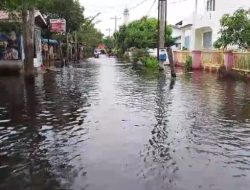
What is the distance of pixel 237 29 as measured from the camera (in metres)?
26.7

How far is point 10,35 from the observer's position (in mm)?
28859

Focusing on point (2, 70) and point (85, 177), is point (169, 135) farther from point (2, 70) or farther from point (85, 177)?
point (2, 70)

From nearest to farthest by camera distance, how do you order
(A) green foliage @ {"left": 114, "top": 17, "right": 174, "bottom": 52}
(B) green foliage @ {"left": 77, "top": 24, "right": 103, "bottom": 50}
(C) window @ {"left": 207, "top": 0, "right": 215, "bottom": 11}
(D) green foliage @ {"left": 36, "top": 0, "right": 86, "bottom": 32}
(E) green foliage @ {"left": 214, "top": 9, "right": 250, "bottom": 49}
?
(E) green foliage @ {"left": 214, "top": 9, "right": 250, "bottom": 49} < (C) window @ {"left": 207, "top": 0, "right": 215, "bottom": 11} < (D) green foliage @ {"left": 36, "top": 0, "right": 86, "bottom": 32} < (A) green foliage @ {"left": 114, "top": 17, "right": 174, "bottom": 52} < (B) green foliage @ {"left": 77, "top": 24, "right": 103, "bottom": 50}

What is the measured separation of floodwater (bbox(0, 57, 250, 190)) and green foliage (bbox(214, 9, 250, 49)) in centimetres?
1218

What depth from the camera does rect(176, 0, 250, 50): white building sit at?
3816 centimetres

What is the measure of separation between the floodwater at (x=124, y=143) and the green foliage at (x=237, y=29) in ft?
40.0

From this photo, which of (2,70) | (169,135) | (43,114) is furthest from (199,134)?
(2,70)

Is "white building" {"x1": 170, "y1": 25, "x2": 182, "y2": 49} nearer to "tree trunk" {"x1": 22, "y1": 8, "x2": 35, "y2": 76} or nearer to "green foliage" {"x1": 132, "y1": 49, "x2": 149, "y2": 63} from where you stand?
"green foliage" {"x1": 132, "y1": 49, "x2": 149, "y2": 63}

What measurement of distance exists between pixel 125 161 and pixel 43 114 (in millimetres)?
5145

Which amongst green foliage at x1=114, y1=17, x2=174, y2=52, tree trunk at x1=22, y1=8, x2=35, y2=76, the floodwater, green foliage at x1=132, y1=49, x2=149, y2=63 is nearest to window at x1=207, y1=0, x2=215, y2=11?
green foliage at x1=132, y1=49, x2=149, y2=63

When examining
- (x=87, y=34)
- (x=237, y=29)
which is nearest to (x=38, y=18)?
(x=237, y=29)

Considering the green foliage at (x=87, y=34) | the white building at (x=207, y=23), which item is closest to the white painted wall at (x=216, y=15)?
the white building at (x=207, y=23)

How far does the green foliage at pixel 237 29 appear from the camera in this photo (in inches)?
1035

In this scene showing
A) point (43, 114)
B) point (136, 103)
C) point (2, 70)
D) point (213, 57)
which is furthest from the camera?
point (213, 57)
